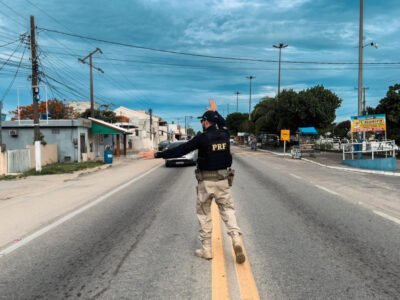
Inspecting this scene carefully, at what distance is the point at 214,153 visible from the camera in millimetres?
5188

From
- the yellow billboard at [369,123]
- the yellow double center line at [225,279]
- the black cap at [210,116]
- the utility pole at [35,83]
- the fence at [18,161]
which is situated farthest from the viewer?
the yellow billboard at [369,123]

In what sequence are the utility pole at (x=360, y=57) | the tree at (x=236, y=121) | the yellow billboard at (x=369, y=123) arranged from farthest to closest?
1. the tree at (x=236, y=121)
2. the utility pole at (x=360, y=57)
3. the yellow billboard at (x=369, y=123)

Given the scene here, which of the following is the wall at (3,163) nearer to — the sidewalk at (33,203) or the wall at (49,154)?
the sidewalk at (33,203)

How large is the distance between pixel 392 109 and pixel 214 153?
24951mm

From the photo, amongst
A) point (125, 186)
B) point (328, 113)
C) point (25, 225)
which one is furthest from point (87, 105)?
point (25, 225)

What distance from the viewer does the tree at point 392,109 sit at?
26.4 m

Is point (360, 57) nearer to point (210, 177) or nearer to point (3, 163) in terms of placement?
point (3, 163)

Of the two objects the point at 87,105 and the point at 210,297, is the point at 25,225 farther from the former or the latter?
the point at 87,105

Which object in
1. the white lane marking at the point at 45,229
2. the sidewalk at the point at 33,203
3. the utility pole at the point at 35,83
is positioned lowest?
the sidewalk at the point at 33,203

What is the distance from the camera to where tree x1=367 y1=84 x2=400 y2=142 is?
26.4 m

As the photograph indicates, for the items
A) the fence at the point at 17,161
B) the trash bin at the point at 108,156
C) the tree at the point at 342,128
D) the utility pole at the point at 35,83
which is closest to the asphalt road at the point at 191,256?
the fence at the point at 17,161

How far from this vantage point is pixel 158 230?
22.7 feet

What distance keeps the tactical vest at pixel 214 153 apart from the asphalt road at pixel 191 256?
4.01 feet

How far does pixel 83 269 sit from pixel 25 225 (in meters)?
3.32
